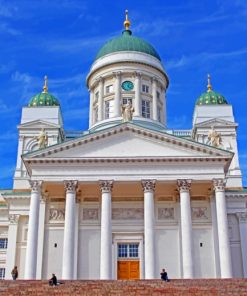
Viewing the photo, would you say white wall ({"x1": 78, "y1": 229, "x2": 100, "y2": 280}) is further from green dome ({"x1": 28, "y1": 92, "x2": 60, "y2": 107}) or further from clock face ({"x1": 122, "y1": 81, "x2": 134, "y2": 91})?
clock face ({"x1": 122, "y1": 81, "x2": 134, "y2": 91})

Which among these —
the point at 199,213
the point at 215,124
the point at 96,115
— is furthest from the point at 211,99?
the point at 199,213

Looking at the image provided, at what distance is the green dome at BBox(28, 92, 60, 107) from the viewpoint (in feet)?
152

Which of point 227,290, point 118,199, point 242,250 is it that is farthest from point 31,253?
point 242,250

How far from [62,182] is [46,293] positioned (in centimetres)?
1084

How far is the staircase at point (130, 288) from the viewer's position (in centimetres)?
2241

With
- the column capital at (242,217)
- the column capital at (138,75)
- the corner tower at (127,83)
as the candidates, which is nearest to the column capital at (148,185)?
the column capital at (242,217)

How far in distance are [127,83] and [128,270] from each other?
1941cm

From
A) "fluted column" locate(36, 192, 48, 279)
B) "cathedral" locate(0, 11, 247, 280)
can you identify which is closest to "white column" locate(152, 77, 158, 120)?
"cathedral" locate(0, 11, 247, 280)

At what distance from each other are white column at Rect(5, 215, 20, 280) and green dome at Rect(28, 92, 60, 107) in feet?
37.3

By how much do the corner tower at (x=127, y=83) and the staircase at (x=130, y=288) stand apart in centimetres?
2271

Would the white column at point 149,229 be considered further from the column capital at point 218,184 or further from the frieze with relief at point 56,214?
the frieze with relief at point 56,214

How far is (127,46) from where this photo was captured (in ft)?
163

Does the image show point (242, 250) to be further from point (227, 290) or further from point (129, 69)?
point (129, 69)

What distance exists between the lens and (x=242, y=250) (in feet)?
123
